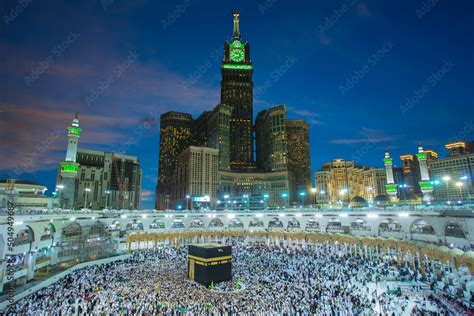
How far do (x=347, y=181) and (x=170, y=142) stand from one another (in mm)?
106232

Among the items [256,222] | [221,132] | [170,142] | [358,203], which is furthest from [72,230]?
[170,142]

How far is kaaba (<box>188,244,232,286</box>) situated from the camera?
26.1m

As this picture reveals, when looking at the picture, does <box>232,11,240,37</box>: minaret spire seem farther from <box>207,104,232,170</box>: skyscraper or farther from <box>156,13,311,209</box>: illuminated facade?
<box>207,104,232,170</box>: skyscraper

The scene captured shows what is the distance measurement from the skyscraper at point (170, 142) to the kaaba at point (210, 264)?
149 metres

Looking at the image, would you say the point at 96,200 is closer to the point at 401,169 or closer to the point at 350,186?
the point at 350,186

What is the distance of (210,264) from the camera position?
2628 centimetres

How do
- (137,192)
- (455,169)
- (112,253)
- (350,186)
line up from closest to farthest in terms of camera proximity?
(112,253) < (455,169) < (350,186) < (137,192)

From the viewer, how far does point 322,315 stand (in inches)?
717

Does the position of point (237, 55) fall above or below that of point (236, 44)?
below

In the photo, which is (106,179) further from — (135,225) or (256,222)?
(256,222)

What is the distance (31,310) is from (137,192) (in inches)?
5865

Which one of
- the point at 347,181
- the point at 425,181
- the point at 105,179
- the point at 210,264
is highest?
the point at 105,179

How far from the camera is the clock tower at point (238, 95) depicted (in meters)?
151

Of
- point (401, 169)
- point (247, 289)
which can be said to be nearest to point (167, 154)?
point (401, 169)
